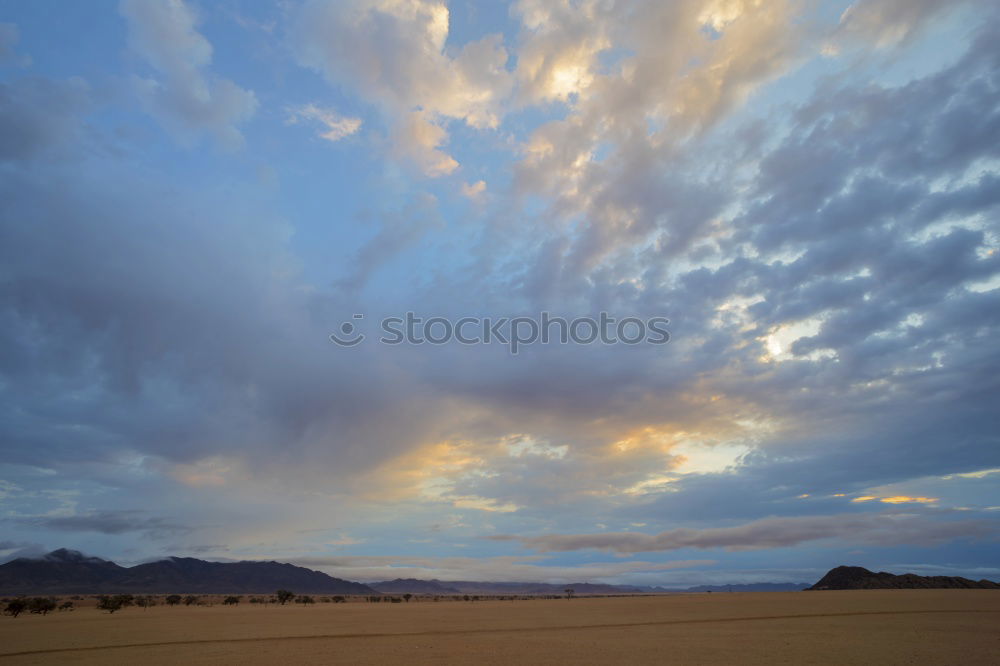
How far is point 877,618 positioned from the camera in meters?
48.2

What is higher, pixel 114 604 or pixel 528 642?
pixel 114 604

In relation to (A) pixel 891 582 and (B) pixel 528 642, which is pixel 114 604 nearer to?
(B) pixel 528 642

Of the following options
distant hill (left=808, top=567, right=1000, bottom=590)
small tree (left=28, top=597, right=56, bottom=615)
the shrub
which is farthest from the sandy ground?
distant hill (left=808, top=567, right=1000, bottom=590)

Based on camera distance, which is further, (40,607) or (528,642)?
(40,607)

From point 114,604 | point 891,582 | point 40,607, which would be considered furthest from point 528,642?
point 891,582

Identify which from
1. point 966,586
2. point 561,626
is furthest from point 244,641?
point 966,586

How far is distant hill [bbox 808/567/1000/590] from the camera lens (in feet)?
467

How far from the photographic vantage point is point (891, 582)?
482ft

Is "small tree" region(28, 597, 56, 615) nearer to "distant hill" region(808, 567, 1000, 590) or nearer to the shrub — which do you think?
the shrub

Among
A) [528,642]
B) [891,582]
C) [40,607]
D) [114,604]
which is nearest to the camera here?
[528,642]

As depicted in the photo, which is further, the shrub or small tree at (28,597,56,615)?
the shrub

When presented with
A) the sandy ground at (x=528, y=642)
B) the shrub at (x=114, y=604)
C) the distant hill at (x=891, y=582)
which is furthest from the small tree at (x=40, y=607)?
the distant hill at (x=891, y=582)

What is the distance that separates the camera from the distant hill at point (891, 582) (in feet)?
467

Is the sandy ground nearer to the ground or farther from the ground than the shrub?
nearer to the ground
